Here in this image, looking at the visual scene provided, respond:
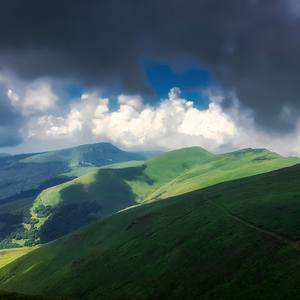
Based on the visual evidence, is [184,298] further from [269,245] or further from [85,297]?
[85,297]

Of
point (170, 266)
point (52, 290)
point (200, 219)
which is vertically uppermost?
point (200, 219)

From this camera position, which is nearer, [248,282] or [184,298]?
[248,282]

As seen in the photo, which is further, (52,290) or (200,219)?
(200,219)

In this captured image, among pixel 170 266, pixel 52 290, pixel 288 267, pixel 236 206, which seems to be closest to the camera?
pixel 288 267

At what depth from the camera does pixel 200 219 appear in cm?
19875

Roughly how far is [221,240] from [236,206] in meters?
49.0

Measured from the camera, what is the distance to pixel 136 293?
134250 millimetres

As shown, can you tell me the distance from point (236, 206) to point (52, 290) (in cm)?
9595

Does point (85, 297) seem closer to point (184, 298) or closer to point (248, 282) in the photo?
point (184, 298)

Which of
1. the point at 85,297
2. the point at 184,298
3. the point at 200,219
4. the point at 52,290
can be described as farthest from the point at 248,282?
the point at 52,290

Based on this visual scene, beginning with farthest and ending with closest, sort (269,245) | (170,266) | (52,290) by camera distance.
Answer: (52,290)
(170,266)
(269,245)

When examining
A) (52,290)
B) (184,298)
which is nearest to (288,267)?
(184,298)

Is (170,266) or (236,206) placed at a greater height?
(236,206)

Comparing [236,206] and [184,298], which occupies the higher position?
[236,206]
